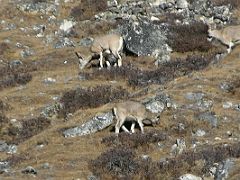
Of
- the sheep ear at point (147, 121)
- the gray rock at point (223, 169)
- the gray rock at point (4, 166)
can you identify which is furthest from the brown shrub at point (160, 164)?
the sheep ear at point (147, 121)

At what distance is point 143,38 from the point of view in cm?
3759

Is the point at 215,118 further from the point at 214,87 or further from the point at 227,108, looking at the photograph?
the point at 214,87

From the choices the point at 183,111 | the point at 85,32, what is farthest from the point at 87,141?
the point at 85,32

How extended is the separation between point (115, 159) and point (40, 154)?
3.28 m

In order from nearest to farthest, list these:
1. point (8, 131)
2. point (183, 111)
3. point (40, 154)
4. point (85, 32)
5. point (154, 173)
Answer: point (154, 173), point (40, 154), point (183, 111), point (8, 131), point (85, 32)

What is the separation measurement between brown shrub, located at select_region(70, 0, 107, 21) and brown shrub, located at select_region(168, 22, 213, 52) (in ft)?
25.5

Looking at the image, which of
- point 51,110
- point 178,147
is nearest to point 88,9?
point 51,110

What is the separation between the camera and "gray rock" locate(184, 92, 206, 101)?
1016 inches

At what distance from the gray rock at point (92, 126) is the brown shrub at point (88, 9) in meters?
20.8

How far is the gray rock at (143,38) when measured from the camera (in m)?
37.2

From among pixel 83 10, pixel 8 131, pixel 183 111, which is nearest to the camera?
pixel 183 111

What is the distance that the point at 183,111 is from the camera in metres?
24.8

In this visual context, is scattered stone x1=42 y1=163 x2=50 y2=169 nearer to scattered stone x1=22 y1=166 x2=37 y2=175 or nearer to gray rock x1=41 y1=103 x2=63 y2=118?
scattered stone x1=22 y1=166 x2=37 y2=175

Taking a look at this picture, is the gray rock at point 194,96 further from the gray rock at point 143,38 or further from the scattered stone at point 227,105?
the gray rock at point 143,38
